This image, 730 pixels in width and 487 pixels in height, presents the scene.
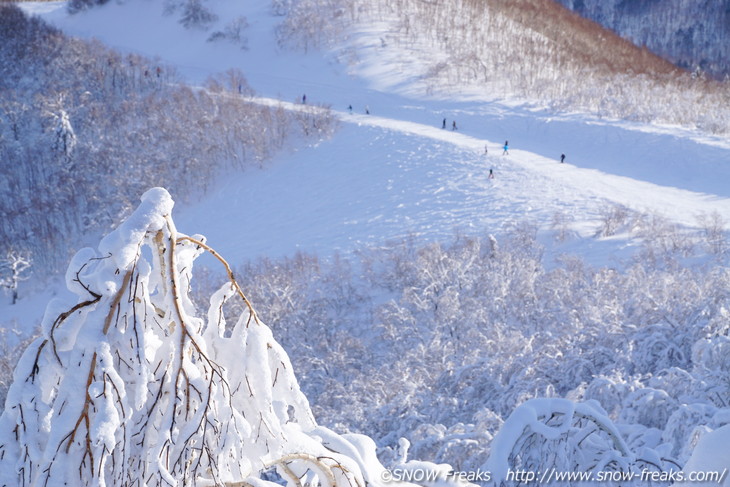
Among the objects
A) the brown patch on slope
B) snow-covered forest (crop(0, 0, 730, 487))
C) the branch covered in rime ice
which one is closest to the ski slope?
snow-covered forest (crop(0, 0, 730, 487))

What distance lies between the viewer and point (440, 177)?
30.8 metres

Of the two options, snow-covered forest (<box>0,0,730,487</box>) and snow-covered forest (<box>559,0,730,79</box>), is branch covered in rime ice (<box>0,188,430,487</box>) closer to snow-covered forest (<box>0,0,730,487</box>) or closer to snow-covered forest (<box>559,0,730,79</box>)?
snow-covered forest (<box>0,0,730,487</box>)

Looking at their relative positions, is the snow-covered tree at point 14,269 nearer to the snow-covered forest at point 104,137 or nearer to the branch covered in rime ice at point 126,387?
the snow-covered forest at point 104,137

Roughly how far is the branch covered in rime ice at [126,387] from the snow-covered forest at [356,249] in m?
0.01

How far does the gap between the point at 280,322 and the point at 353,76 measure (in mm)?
25951

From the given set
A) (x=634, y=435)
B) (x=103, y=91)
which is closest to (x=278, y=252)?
(x=634, y=435)

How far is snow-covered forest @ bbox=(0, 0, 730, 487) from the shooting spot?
237 cm

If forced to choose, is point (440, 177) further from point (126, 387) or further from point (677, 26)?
point (677, 26)

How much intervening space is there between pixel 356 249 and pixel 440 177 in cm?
656

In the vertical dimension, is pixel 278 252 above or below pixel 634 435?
below

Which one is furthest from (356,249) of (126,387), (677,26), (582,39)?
(677,26)

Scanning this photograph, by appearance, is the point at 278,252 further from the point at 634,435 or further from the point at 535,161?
the point at 634,435

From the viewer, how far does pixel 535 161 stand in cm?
3086

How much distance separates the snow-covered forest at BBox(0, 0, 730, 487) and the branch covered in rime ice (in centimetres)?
1
